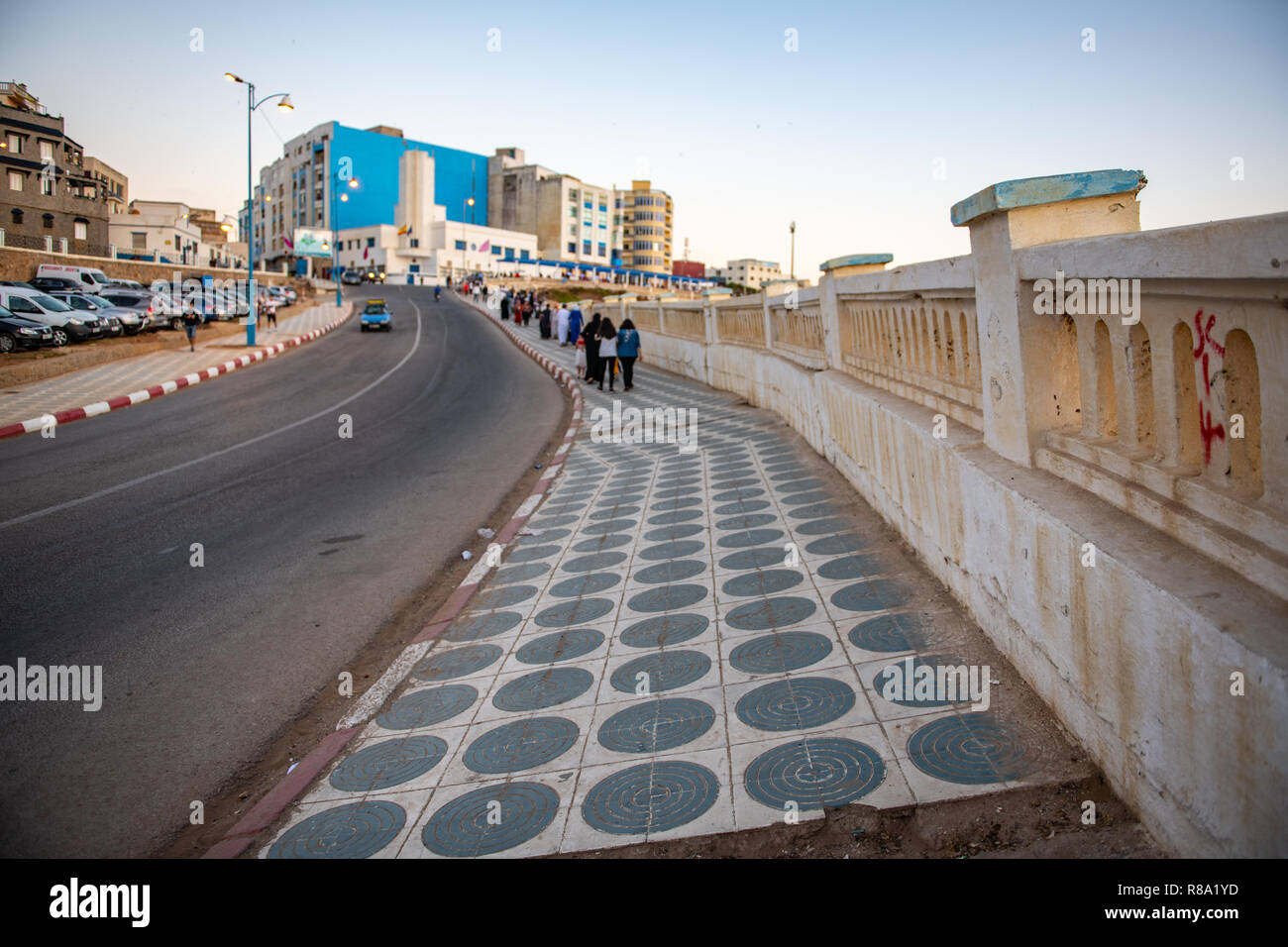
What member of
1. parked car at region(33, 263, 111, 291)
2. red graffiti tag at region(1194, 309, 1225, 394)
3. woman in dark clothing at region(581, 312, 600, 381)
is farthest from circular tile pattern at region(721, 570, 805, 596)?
parked car at region(33, 263, 111, 291)

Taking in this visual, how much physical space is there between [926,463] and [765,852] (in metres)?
2.71

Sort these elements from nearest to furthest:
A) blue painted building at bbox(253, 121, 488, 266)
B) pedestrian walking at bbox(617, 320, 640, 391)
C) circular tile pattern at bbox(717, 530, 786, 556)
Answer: circular tile pattern at bbox(717, 530, 786, 556)
pedestrian walking at bbox(617, 320, 640, 391)
blue painted building at bbox(253, 121, 488, 266)

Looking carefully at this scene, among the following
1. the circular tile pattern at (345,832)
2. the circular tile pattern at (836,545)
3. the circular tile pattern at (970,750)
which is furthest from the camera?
the circular tile pattern at (836,545)

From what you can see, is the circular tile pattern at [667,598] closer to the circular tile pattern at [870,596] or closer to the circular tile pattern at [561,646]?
the circular tile pattern at [561,646]

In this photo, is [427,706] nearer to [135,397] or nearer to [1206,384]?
[1206,384]

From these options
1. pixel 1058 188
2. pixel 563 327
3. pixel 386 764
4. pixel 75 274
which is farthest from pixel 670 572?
pixel 75 274

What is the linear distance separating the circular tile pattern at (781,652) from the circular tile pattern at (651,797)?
2.92 feet

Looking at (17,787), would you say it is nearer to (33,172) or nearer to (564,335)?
(564,335)

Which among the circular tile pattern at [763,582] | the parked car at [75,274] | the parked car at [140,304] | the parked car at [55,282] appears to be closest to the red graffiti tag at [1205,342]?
the circular tile pattern at [763,582]

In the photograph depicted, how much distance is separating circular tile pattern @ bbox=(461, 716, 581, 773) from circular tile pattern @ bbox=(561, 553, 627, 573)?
237cm

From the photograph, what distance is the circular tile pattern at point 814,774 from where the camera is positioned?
9.95 feet

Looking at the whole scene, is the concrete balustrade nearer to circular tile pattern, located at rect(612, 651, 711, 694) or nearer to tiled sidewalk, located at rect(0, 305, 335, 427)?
circular tile pattern, located at rect(612, 651, 711, 694)

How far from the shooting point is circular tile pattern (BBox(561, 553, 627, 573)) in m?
6.35
